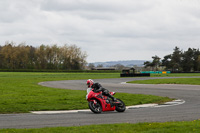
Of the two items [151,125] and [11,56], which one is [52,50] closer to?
[11,56]

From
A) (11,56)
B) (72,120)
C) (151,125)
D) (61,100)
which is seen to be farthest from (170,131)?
(11,56)

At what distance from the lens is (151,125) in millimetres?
9719

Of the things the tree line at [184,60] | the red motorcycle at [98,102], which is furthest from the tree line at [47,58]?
the red motorcycle at [98,102]

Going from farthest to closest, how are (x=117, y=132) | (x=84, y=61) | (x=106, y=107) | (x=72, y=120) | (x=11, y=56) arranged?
(x=84, y=61)
(x=11, y=56)
(x=106, y=107)
(x=72, y=120)
(x=117, y=132)

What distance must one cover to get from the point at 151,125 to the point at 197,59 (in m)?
155

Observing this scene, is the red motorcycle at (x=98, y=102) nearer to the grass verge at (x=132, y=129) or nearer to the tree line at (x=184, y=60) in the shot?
the grass verge at (x=132, y=129)

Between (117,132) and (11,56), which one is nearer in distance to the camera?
(117,132)

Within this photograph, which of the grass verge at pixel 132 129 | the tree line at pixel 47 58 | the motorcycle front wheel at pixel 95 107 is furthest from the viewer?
the tree line at pixel 47 58

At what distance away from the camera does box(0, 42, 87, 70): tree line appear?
150 m

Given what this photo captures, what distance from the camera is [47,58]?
155m

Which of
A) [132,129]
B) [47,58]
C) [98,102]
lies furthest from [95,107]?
[47,58]

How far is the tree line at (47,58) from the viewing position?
150 m

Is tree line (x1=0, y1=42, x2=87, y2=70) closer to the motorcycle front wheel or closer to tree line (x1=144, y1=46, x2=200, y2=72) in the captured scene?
tree line (x1=144, y1=46, x2=200, y2=72)

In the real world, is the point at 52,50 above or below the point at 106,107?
above
